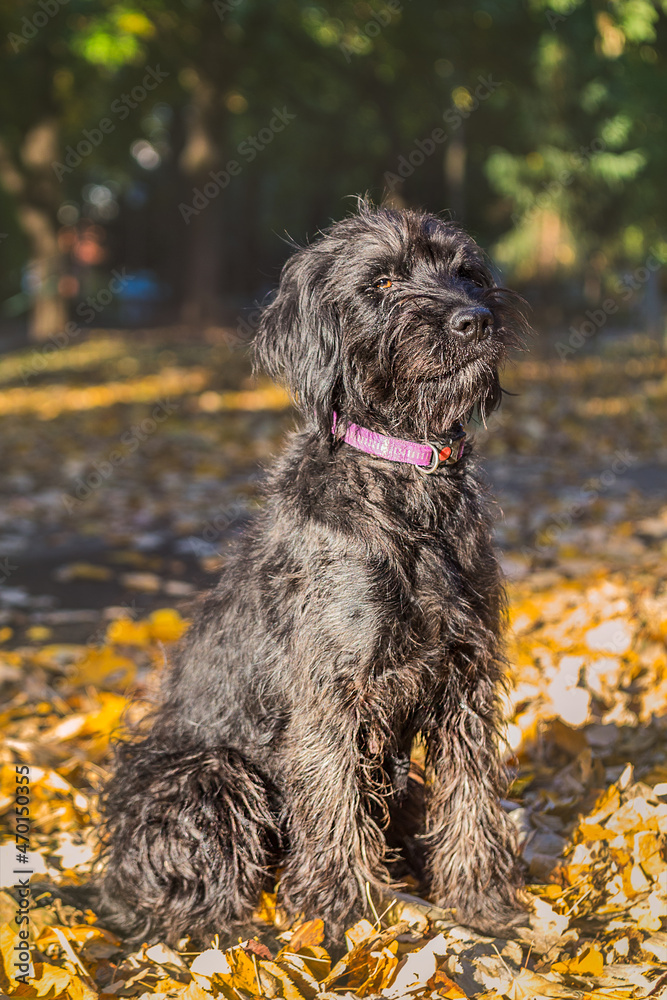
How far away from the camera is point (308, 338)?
8.86 feet

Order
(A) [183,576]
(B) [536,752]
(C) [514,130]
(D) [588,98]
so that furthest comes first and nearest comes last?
(C) [514,130]
(D) [588,98]
(A) [183,576]
(B) [536,752]

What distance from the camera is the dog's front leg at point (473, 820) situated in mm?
2785

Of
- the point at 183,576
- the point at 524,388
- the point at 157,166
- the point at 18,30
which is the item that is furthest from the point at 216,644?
the point at 157,166

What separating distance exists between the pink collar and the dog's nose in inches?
13.0

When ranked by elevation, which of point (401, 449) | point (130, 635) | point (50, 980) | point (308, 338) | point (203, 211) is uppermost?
point (203, 211)

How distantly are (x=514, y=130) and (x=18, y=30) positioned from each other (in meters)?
14.5

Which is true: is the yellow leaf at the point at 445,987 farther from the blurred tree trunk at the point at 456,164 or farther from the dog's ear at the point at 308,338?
the blurred tree trunk at the point at 456,164

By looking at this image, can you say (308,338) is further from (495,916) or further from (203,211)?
(203,211)

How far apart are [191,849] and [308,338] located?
1.56 meters

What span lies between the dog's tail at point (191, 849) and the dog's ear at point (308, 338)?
3.66 feet

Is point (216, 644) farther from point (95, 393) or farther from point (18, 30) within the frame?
point (18, 30)

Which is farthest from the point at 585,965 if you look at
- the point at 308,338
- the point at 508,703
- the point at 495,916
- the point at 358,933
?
the point at 308,338

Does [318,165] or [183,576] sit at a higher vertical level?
[318,165]

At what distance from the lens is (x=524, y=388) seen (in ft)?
45.0
